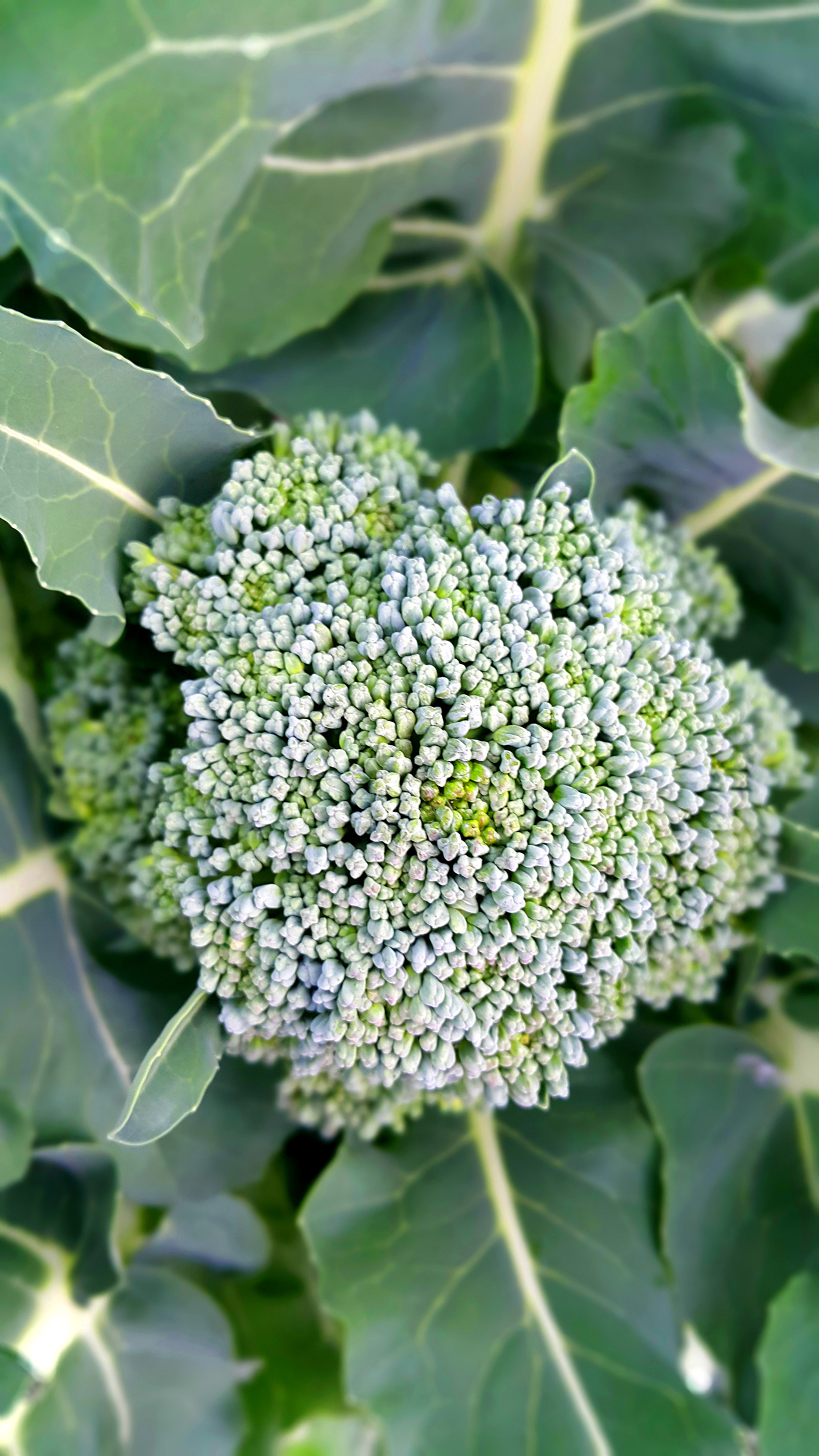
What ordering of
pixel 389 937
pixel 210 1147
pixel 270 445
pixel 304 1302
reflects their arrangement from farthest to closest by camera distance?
pixel 304 1302
pixel 210 1147
pixel 270 445
pixel 389 937

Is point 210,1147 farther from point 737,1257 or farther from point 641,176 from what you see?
point 641,176

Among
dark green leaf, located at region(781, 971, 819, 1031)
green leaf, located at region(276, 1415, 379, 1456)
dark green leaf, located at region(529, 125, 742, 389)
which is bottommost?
green leaf, located at region(276, 1415, 379, 1456)

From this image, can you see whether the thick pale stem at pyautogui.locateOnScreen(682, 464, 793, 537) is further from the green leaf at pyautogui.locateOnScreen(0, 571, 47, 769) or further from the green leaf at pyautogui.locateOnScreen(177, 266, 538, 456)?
the green leaf at pyautogui.locateOnScreen(0, 571, 47, 769)

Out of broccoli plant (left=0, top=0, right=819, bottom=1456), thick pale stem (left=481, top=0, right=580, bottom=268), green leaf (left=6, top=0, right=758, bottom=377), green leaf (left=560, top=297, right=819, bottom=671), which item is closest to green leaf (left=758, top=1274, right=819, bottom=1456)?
broccoli plant (left=0, top=0, right=819, bottom=1456)

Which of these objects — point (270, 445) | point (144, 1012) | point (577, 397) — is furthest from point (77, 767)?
point (577, 397)

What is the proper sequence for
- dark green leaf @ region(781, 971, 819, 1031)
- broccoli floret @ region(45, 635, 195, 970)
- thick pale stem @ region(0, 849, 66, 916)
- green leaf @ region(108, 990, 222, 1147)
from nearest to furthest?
green leaf @ region(108, 990, 222, 1147)
broccoli floret @ region(45, 635, 195, 970)
thick pale stem @ region(0, 849, 66, 916)
dark green leaf @ region(781, 971, 819, 1031)
